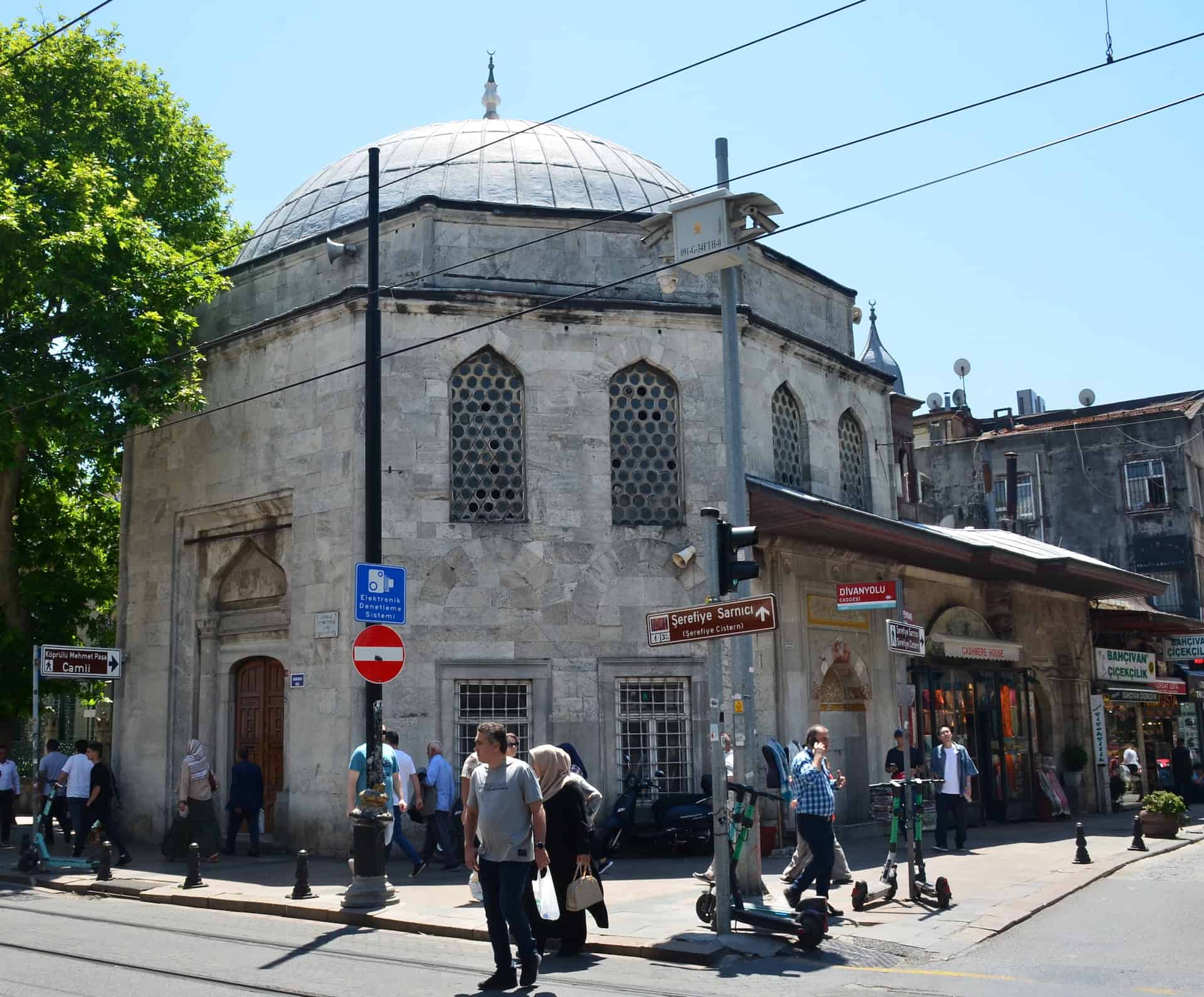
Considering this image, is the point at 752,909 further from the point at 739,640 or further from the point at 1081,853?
the point at 1081,853

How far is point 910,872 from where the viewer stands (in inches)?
447

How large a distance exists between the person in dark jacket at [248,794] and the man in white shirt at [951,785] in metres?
9.12

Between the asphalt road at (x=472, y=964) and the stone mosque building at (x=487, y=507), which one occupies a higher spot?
the stone mosque building at (x=487, y=507)

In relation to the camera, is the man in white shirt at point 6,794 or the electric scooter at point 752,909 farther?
the man in white shirt at point 6,794

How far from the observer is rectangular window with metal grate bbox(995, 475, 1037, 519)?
138 feet

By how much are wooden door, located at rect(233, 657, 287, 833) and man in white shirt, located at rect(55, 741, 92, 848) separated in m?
2.07

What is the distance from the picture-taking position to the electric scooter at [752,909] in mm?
9211

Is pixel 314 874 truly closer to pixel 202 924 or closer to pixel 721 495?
pixel 202 924

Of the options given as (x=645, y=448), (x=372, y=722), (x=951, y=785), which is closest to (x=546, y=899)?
(x=372, y=722)

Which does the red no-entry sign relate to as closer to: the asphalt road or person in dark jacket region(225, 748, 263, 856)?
the asphalt road

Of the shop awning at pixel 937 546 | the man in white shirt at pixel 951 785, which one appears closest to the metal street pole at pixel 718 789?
the shop awning at pixel 937 546

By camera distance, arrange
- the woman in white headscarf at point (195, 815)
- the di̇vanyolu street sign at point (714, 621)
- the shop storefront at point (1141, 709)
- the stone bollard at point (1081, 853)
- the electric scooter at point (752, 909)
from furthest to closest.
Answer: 1. the shop storefront at point (1141, 709)
2. the woman in white headscarf at point (195, 815)
3. the stone bollard at point (1081, 853)
4. the di̇vanyolu street sign at point (714, 621)
5. the electric scooter at point (752, 909)

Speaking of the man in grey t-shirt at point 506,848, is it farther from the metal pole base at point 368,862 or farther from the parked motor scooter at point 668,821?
the parked motor scooter at point 668,821

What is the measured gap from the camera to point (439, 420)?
16.8m
